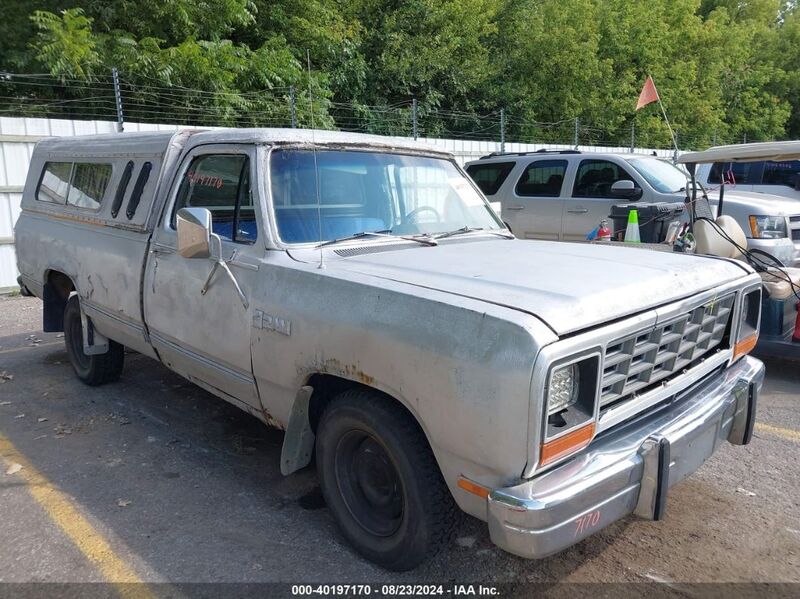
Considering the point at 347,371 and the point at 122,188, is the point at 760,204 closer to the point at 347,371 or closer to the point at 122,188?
the point at 347,371

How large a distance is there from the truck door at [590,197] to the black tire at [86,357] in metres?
6.21

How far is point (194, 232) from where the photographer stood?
3.21 metres

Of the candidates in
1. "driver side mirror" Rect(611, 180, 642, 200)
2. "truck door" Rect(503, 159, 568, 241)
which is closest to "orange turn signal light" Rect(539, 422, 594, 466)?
"driver side mirror" Rect(611, 180, 642, 200)

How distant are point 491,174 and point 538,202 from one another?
1093mm

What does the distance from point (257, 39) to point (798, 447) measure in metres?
16.2

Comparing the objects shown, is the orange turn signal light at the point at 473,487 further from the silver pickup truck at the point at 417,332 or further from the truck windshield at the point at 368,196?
the truck windshield at the point at 368,196

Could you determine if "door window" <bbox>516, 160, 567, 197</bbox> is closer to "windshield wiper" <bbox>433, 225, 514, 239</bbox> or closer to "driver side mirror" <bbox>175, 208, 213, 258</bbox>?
"windshield wiper" <bbox>433, 225, 514, 239</bbox>

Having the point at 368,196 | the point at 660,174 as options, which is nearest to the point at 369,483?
the point at 368,196

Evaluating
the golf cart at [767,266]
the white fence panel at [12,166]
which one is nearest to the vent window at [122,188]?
the golf cart at [767,266]

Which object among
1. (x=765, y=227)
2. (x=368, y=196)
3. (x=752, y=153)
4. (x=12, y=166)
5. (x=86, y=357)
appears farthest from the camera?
(x=12, y=166)

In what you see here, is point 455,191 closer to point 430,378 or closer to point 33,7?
A: point 430,378

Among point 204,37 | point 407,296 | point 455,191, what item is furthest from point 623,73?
point 407,296

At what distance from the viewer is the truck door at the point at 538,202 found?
9.26 meters

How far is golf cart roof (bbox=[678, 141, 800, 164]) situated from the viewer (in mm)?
5473
